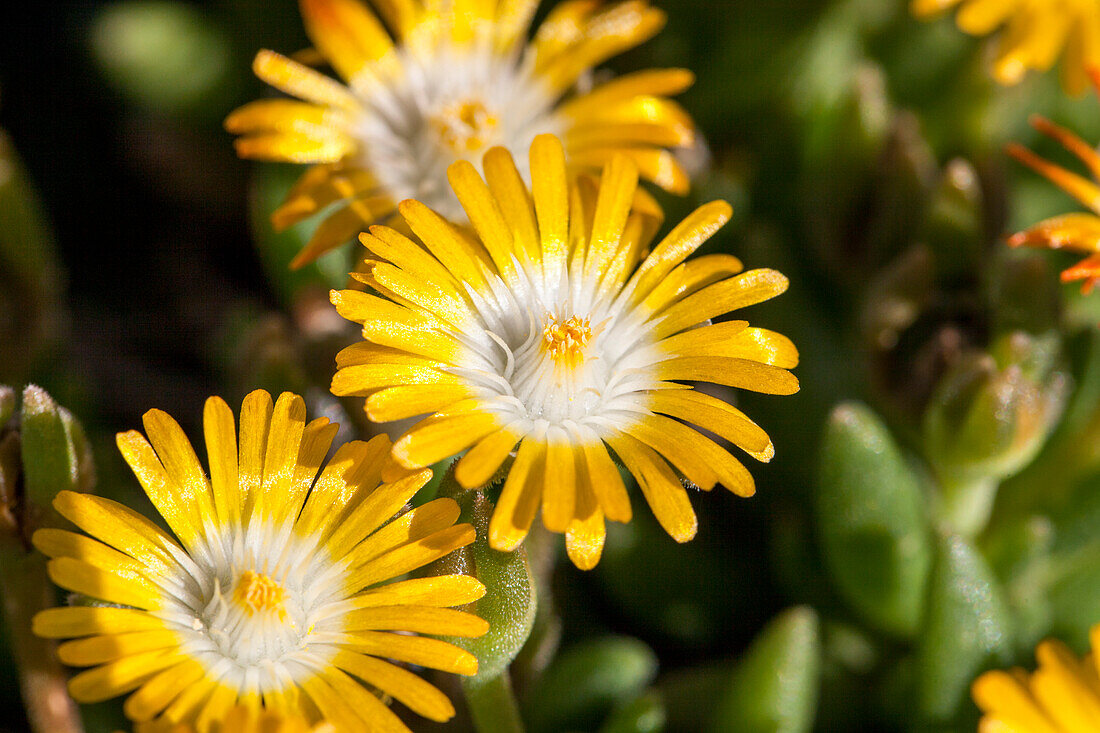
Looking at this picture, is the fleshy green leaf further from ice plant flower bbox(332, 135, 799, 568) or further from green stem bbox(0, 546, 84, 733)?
green stem bbox(0, 546, 84, 733)

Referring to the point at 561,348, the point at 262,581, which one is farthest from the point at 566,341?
the point at 262,581

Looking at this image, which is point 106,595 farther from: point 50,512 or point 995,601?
point 995,601

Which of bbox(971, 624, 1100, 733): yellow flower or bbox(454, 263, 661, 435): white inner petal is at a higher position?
bbox(454, 263, 661, 435): white inner petal

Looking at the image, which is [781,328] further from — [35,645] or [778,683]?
[35,645]

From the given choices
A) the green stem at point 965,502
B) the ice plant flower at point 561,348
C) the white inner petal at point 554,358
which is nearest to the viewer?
the ice plant flower at point 561,348

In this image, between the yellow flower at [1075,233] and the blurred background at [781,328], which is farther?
the blurred background at [781,328]

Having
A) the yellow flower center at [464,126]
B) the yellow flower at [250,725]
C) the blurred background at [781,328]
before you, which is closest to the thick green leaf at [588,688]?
the blurred background at [781,328]

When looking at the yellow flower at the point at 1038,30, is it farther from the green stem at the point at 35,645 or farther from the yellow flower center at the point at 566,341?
the green stem at the point at 35,645

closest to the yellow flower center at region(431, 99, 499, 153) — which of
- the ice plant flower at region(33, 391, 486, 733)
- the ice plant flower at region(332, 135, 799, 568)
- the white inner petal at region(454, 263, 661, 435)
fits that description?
the ice plant flower at region(332, 135, 799, 568)
